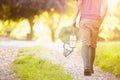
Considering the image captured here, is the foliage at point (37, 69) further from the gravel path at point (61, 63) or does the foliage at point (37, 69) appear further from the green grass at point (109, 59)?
the green grass at point (109, 59)

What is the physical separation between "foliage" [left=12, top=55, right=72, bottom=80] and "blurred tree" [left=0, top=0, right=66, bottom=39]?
13825 mm

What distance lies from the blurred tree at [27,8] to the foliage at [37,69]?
13.8 meters

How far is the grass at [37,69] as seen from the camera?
9.25 meters

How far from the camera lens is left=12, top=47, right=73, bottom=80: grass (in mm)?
9246

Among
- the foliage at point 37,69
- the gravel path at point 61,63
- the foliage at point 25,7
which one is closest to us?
the foliage at point 37,69

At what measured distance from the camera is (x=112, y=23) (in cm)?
2627

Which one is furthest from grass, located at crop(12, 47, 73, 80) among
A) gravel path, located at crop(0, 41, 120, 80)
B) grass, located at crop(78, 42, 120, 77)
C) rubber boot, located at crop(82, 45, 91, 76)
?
grass, located at crop(78, 42, 120, 77)

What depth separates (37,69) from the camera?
10.1 meters

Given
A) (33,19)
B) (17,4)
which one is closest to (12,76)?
(17,4)

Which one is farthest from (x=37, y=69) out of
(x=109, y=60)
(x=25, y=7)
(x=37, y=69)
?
(x=25, y=7)

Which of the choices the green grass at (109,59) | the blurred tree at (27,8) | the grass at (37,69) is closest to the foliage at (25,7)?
the blurred tree at (27,8)

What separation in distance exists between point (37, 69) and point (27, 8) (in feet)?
52.9

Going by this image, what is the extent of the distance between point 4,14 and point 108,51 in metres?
14.3

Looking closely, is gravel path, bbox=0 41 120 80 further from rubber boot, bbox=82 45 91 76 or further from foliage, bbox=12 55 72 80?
rubber boot, bbox=82 45 91 76
